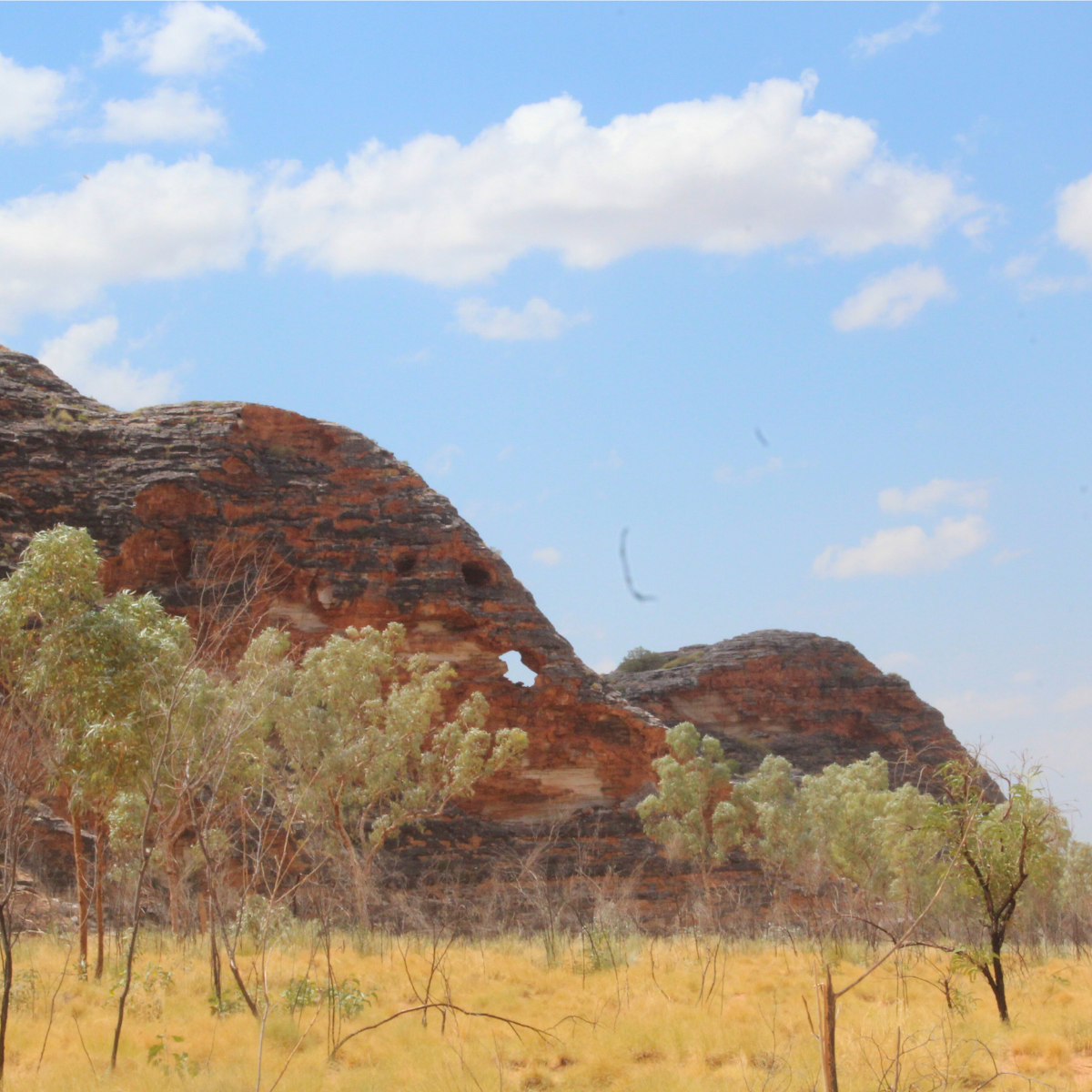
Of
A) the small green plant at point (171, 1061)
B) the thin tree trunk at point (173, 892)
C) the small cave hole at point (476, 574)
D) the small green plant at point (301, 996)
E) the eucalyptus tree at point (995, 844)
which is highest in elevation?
the small cave hole at point (476, 574)

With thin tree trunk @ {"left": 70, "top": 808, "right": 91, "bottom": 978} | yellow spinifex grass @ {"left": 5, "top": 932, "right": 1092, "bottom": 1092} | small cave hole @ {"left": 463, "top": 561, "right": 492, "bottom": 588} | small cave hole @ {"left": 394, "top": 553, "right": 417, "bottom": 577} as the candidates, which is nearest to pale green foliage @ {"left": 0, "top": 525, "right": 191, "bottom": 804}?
thin tree trunk @ {"left": 70, "top": 808, "right": 91, "bottom": 978}

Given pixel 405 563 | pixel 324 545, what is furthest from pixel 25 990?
pixel 405 563

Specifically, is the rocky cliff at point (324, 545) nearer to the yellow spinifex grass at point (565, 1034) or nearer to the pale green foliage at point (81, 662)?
the yellow spinifex grass at point (565, 1034)

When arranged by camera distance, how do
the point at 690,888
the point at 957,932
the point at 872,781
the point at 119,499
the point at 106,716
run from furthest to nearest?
1. the point at 119,499
2. the point at 690,888
3. the point at 872,781
4. the point at 957,932
5. the point at 106,716

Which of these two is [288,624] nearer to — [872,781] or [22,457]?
[22,457]

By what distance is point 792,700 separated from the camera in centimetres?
5662

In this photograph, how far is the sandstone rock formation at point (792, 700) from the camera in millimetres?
54719

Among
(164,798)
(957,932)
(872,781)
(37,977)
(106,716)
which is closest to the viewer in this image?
(106,716)

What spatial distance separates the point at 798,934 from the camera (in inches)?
832

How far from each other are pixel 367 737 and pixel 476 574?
19.9 metres

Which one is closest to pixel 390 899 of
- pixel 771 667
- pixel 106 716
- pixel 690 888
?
pixel 690 888

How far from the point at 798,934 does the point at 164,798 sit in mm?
13475

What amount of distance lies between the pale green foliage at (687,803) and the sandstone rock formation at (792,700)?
62.2ft

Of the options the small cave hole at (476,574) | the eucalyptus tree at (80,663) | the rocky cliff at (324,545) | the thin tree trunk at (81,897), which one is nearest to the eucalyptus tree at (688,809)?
the rocky cliff at (324,545)
